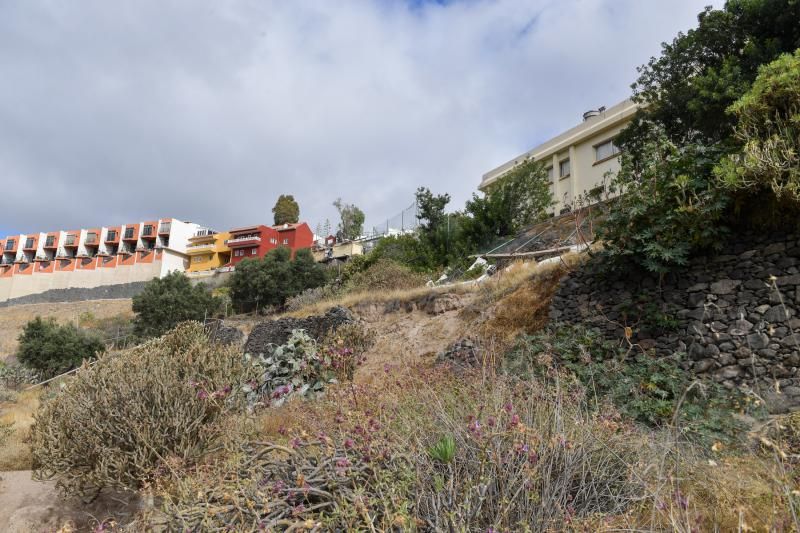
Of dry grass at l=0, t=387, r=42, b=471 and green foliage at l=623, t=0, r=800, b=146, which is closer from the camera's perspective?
dry grass at l=0, t=387, r=42, b=471

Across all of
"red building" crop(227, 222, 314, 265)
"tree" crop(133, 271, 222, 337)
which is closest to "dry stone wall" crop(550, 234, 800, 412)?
"tree" crop(133, 271, 222, 337)

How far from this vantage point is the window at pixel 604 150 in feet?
72.1

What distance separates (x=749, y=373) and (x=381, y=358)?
704 cm

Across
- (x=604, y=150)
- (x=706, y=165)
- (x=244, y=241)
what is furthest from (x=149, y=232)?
(x=706, y=165)

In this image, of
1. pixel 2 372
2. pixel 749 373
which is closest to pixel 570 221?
pixel 749 373

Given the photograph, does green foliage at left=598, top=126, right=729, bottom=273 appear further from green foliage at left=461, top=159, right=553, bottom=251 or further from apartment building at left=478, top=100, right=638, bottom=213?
apartment building at left=478, top=100, right=638, bottom=213

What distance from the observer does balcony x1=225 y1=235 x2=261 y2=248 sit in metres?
47.7

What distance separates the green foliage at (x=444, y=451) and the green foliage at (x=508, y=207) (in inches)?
616

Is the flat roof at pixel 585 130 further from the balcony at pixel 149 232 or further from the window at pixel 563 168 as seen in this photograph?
the balcony at pixel 149 232

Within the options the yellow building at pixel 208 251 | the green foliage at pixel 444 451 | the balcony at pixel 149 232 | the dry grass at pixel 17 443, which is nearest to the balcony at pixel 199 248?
the yellow building at pixel 208 251

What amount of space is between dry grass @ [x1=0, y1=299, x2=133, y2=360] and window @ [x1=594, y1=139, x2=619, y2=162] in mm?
36628

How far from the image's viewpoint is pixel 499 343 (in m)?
7.96

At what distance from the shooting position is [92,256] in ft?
196

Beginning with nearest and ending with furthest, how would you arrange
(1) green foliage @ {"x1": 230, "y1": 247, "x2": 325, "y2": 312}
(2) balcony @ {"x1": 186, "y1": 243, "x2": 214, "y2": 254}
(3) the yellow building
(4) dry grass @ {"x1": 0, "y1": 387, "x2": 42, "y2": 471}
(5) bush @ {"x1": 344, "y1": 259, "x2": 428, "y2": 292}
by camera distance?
(4) dry grass @ {"x1": 0, "y1": 387, "x2": 42, "y2": 471}, (5) bush @ {"x1": 344, "y1": 259, "x2": 428, "y2": 292}, (1) green foliage @ {"x1": 230, "y1": 247, "x2": 325, "y2": 312}, (3) the yellow building, (2) balcony @ {"x1": 186, "y1": 243, "x2": 214, "y2": 254}
